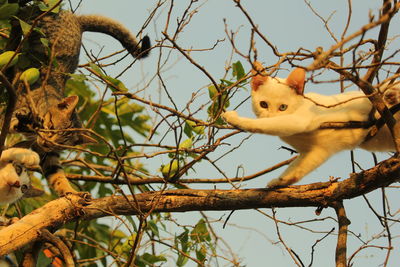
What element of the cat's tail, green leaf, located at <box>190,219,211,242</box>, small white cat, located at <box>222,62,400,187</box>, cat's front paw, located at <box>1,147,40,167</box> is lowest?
green leaf, located at <box>190,219,211,242</box>

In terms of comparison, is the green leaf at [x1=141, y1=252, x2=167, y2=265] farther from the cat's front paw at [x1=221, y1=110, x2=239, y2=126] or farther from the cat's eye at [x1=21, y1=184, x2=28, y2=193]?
the cat's front paw at [x1=221, y1=110, x2=239, y2=126]

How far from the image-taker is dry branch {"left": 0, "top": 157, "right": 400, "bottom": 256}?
303 cm

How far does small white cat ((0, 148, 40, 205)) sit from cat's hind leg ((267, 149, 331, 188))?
6.44 feet

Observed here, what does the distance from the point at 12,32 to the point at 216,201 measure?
6.91 feet

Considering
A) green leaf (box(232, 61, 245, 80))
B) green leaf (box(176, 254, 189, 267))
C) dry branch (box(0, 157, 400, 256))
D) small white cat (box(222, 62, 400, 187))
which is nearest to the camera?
dry branch (box(0, 157, 400, 256))

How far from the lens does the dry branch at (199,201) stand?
3033mm

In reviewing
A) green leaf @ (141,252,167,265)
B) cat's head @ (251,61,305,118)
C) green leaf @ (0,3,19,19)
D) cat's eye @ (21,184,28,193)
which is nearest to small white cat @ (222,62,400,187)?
cat's head @ (251,61,305,118)

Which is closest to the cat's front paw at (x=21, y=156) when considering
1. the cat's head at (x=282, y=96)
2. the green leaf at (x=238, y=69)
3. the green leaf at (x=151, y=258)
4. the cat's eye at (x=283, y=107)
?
the green leaf at (x=151, y=258)

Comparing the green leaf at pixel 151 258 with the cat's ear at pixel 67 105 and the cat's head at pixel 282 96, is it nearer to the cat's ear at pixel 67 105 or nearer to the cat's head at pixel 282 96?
the cat's ear at pixel 67 105

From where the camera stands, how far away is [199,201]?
10.9 ft

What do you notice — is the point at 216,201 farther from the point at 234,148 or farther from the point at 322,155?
the point at 322,155

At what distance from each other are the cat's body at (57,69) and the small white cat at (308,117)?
0.86 metres

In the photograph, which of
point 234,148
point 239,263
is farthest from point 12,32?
point 239,263

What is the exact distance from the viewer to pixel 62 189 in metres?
4.56
